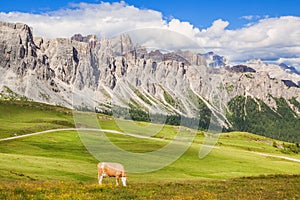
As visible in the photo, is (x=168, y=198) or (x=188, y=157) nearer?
(x=168, y=198)

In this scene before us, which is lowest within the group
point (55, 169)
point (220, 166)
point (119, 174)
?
point (220, 166)

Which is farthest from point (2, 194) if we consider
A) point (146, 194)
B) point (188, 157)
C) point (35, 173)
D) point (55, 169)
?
point (188, 157)

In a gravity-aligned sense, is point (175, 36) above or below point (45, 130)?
above

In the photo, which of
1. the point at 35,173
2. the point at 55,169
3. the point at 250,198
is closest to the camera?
the point at 250,198

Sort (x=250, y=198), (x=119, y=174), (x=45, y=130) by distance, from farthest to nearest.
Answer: (x=45, y=130), (x=119, y=174), (x=250, y=198)

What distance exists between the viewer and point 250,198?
27.2 meters

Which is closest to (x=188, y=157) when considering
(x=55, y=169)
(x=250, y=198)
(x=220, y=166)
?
(x=220, y=166)

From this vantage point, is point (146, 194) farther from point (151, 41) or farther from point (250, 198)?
point (151, 41)

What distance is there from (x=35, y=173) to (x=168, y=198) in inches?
1335

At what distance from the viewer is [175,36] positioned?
2759 cm

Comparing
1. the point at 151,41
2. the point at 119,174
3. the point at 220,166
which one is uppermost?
the point at 151,41

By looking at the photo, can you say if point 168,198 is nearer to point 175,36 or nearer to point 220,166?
point 175,36

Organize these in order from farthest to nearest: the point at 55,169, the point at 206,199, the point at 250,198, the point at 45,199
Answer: the point at 55,169, the point at 250,198, the point at 206,199, the point at 45,199

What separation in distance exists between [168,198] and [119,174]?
35.6 feet
